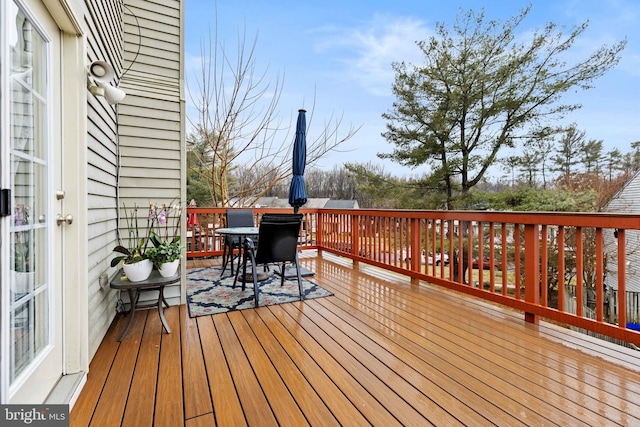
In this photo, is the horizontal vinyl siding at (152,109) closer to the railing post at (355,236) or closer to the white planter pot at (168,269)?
the white planter pot at (168,269)

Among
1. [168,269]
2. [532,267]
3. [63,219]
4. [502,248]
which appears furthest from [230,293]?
[532,267]

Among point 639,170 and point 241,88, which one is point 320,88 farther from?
point 639,170

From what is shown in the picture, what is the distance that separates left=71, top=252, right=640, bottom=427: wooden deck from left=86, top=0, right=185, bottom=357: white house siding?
2.67 feet

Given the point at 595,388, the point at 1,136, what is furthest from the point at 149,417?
the point at 595,388

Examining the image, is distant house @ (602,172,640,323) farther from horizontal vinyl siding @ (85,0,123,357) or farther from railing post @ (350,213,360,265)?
horizontal vinyl siding @ (85,0,123,357)

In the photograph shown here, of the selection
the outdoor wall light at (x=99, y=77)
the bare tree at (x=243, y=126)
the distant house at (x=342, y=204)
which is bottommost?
the distant house at (x=342, y=204)

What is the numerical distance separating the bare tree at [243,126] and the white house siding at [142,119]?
426 centimetres

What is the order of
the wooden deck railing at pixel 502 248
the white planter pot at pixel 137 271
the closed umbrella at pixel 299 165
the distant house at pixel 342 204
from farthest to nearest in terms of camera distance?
the distant house at pixel 342 204
the closed umbrella at pixel 299 165
the white planter pot at pixel 137 271
the wooden deck railing at pixel 502 248

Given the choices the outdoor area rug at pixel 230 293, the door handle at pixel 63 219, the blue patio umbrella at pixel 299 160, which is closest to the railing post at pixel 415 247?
the outdoor area rug at pixel 230 293

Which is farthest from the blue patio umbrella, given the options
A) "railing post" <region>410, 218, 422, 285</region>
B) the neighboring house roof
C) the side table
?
the neighboring house roof

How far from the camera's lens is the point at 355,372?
1.82 meters

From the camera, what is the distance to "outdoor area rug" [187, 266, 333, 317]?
3.01 metres

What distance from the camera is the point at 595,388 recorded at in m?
1.66

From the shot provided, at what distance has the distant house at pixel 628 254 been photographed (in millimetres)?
7707
